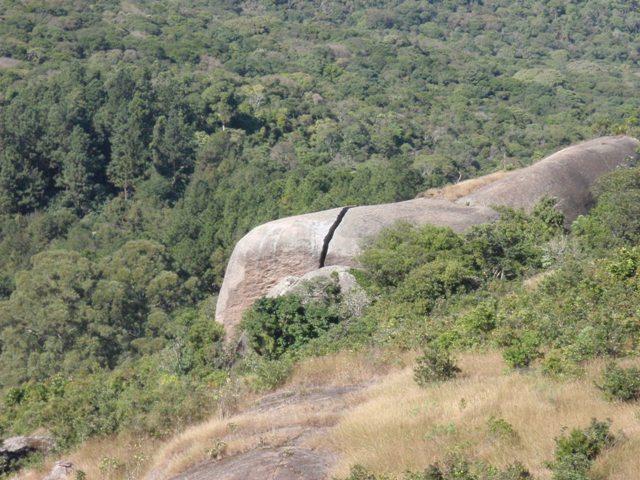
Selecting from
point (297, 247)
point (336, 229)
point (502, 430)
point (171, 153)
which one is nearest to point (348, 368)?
point (502, 430)

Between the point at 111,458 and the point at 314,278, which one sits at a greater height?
the point at 111,458

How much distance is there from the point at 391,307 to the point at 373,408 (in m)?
7.78

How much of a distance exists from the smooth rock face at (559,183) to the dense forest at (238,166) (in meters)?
0.88

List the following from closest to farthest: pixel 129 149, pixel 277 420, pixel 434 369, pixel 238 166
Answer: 1. pixel 277 420
2. pixel 434 369
3. pixel 238 166
4. pixel 129 149

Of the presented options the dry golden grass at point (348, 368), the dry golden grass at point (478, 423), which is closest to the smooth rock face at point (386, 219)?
the dry golden grass at point (348, 368)

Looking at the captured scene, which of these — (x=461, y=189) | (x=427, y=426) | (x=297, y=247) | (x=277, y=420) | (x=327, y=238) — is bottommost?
(x=461, y=189)

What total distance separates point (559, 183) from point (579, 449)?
17762 millimetres

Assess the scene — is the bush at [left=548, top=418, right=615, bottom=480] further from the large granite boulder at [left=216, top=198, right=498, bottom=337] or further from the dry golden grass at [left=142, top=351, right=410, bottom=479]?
the large granite boulder at [left=216, top=198, right=498, bottom=337]

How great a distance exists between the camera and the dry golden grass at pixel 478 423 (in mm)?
8351

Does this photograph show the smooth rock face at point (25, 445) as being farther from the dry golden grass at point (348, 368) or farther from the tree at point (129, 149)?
the tree at point (129, 149)

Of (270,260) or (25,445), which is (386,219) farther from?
(25,445)

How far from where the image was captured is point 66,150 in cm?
5966

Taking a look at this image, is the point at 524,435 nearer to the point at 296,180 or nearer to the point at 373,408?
the point at 373,408

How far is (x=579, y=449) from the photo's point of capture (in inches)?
307
